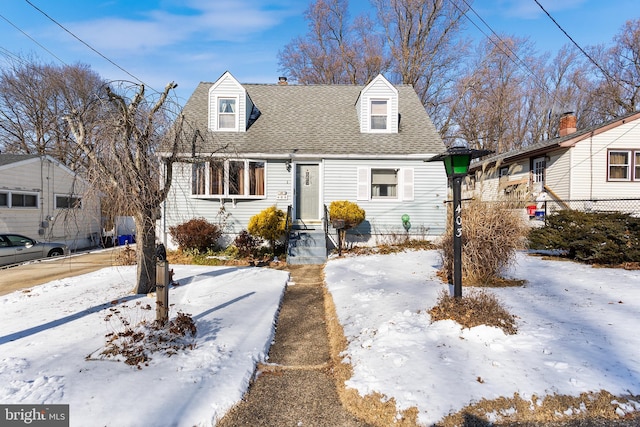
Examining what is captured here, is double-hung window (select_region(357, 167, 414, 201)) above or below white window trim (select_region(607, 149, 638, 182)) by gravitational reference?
below

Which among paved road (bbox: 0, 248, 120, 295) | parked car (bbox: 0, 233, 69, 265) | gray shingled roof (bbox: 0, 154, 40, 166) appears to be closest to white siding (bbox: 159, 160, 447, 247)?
paved road (bbox: 0, 248, 120, 295)

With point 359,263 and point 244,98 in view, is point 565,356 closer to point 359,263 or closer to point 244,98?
point 359,263

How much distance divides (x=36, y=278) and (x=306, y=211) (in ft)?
26.5

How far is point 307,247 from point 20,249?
35.5 feet

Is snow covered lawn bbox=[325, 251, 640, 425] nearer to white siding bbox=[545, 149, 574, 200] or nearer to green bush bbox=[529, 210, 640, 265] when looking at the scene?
green bush bbox=[529, 210, 640, 265]

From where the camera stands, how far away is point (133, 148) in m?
5.07

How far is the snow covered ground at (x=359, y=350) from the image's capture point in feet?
9.29

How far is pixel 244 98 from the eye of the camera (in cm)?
1220

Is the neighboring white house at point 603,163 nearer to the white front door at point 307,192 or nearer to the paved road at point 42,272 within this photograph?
the white front door at point 307,192

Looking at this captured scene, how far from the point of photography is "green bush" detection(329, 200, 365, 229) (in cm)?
1028

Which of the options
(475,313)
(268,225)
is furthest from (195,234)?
(475,313)

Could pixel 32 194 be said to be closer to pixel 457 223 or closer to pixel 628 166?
pixel 457 223

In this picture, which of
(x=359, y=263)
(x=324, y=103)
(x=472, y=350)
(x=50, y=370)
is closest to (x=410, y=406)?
(x=472, y=350)

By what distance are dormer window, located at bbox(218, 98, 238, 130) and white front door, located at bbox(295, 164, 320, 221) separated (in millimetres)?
3187
